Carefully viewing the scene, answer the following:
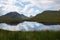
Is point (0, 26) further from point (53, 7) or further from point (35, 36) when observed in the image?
point (53, 7)

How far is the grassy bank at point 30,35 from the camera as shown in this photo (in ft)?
5.68

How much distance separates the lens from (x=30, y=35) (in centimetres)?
177

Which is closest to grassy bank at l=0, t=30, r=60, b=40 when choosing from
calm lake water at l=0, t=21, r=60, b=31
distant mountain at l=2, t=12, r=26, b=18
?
calm lake water at l=0, t=21, r=60, b=31

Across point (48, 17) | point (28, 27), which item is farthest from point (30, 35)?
point (48, 17)

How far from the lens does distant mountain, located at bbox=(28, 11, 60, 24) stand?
1.80 metres

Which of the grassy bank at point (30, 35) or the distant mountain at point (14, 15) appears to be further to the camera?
the distant mountain at point (14, 15)

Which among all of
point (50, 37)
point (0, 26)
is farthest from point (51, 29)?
point (0, 26)

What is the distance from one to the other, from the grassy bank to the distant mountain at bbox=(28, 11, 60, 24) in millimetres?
121

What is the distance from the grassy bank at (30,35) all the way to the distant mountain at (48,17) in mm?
121

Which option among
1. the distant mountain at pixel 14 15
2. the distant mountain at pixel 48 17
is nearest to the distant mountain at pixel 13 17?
the distant mountain at pixel 14 15

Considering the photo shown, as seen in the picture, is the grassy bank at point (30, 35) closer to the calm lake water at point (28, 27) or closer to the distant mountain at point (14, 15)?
the calm lake water at point (28, 27)

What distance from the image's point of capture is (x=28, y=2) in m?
1.87

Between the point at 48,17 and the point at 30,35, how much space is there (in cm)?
27

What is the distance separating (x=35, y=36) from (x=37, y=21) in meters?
0.18
